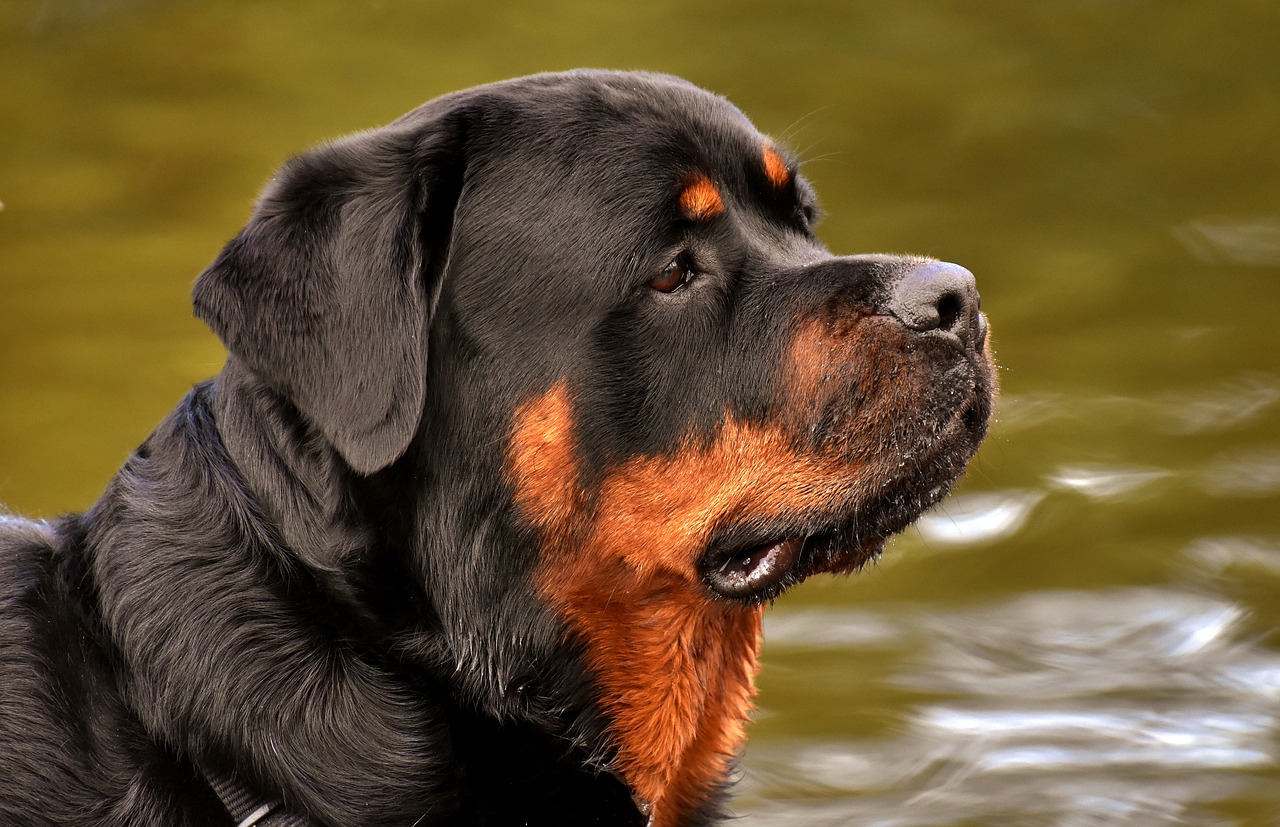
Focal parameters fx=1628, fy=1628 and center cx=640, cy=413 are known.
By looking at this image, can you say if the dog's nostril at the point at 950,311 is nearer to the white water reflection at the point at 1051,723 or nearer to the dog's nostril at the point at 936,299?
the dog's nostril at the point at 936,299

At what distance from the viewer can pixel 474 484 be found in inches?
126

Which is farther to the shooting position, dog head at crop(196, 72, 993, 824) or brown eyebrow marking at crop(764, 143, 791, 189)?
brown eyebrow marking at crop(764, 143, 791, 189)

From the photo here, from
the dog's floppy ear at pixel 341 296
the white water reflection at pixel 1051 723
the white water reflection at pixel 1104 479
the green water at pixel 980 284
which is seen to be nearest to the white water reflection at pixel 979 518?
the green water at pixel 980 284

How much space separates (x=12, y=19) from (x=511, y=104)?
943cm

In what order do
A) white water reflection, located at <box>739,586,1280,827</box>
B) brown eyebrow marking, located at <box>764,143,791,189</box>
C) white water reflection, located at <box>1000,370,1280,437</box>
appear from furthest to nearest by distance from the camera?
1. white water reflection, located at <box>1000,370,1280,437</box>
2. white water reflection, located at <box>739,586,1280,827</box>
3. brown eyebrow marking, located at <box>764,143,791,189</box>

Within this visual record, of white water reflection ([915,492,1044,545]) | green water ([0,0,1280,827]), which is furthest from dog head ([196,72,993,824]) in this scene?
white water reflection ([915,492,1044,545])

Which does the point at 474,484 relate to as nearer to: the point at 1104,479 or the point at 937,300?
the point at 937,300

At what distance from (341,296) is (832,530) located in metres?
1.07

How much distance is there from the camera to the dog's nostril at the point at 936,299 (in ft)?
10.4

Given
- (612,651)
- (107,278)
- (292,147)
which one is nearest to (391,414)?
(612,651)

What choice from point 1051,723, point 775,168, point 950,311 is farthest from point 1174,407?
point 950,311

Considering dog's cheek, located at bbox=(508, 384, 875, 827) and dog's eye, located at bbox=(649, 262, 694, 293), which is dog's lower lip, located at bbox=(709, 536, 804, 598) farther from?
dog's eye, located at bbox=(649, 262, 694, 293)

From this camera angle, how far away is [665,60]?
10266 mm

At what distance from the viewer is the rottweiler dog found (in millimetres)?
3037
